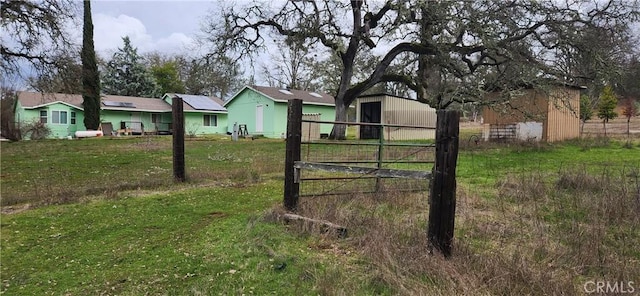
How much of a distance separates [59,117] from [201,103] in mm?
Answer: 10074

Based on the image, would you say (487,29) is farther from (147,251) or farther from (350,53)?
(147,251)

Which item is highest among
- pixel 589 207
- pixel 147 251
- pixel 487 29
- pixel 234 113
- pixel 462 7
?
pixel 462 7

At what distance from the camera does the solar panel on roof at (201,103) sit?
32.1 m

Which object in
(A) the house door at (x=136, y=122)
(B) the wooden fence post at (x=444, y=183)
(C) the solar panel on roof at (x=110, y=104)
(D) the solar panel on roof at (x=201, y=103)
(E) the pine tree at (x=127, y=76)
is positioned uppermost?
(E) the pine tree at (x=127, y=76)

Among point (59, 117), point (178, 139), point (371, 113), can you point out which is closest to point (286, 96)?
point (371, 113)

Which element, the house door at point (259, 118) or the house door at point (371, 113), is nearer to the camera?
the house door at point (371, 113)

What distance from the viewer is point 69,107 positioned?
28859 mm

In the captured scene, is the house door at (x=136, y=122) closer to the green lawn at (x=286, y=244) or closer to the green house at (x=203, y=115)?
the green house at (x=203, y=115)

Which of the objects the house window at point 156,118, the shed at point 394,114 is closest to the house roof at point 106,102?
the house window at point 156,118

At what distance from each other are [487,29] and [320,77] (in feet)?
83.5

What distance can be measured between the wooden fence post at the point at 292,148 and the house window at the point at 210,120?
2936 cm

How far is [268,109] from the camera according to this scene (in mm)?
26609

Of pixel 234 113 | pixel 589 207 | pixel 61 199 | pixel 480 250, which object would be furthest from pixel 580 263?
pixel 234 113

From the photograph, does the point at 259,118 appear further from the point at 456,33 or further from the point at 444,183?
the point at 444,183
